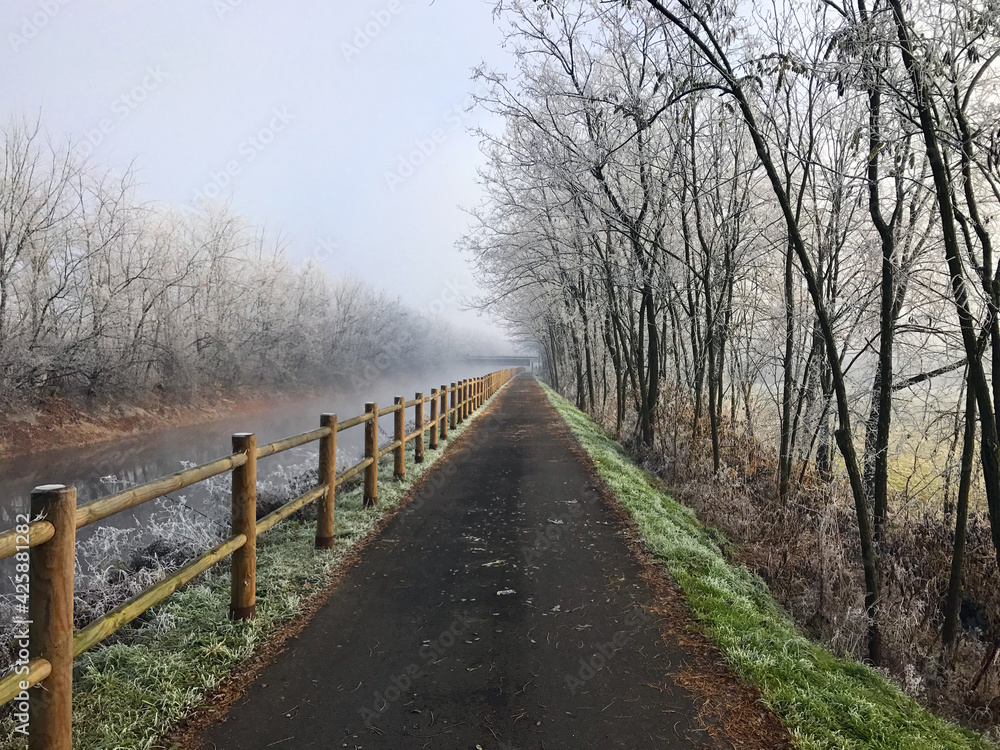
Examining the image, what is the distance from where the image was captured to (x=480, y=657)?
3568 mm

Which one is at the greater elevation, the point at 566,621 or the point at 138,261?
the point at 138,261

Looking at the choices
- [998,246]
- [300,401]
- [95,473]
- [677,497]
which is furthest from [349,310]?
[998,246]

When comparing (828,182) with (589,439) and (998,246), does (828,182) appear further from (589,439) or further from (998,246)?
(589,439)

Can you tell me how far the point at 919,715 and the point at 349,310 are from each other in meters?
50.4

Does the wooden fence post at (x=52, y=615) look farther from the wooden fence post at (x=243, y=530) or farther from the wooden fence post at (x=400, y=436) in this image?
the wooden fence post at (x=400, y=436)

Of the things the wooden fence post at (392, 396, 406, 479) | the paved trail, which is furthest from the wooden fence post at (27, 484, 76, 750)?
the wooden fence post at (392, 396, 406, 479)

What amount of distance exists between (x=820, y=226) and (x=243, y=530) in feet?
27.5

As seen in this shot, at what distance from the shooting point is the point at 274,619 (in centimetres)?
403

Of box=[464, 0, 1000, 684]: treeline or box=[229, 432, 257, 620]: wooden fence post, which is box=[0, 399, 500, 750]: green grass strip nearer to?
box=[229, 432, 257, 620]: wooden fence post

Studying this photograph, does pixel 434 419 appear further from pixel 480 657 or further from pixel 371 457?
pixel 480 657

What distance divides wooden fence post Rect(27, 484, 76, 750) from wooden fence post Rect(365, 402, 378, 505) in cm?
470

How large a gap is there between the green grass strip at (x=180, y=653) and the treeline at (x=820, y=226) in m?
4.96

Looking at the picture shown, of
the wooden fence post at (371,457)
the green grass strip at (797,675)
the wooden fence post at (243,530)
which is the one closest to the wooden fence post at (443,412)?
the wooden fence post at (371,457)

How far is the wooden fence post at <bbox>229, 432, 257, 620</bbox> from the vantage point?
393 centimetres
